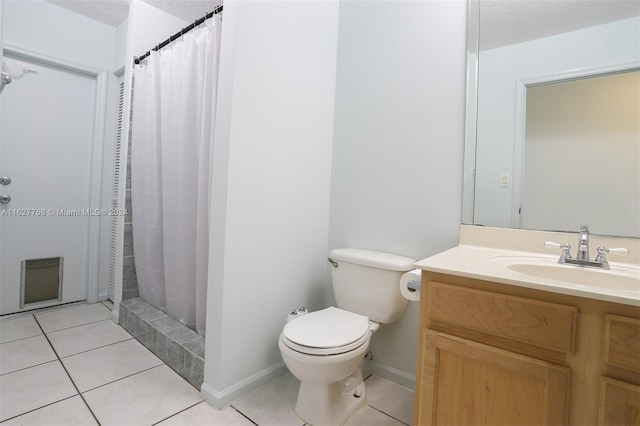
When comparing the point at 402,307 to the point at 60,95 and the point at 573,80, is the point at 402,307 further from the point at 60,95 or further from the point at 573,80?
the point at 60,95

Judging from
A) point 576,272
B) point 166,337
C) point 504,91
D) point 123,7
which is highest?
point 123,7

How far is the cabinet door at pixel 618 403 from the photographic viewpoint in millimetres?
750

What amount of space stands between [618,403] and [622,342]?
15cm

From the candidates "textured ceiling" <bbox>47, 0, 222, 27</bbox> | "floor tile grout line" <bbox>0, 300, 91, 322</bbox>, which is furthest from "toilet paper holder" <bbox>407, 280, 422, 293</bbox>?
"floor tile grout line" <bbox>0, 300, 91, 322</bbox>

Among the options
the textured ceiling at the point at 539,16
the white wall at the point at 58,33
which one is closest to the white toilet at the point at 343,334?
the textured ceiling at the point at 539,16

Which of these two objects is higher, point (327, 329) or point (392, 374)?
point (327, 329)

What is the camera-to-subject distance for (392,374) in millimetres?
1748

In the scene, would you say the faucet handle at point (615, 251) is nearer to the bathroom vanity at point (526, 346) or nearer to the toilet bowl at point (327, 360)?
the bathroom vanity at point (526, 346)

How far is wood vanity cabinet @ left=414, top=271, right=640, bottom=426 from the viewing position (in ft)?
2.54

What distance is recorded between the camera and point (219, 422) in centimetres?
141

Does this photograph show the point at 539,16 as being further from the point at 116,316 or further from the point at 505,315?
the point at 116,316

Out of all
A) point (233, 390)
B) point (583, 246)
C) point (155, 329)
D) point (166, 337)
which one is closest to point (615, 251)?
point (583, 246)

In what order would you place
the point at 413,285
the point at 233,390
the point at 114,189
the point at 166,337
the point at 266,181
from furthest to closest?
the point at 114,189 → the point at 166,337 → the point at 266,181 → the point at 233,390 → the point at 413,285

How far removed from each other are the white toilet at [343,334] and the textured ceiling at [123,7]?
84.4 inches
